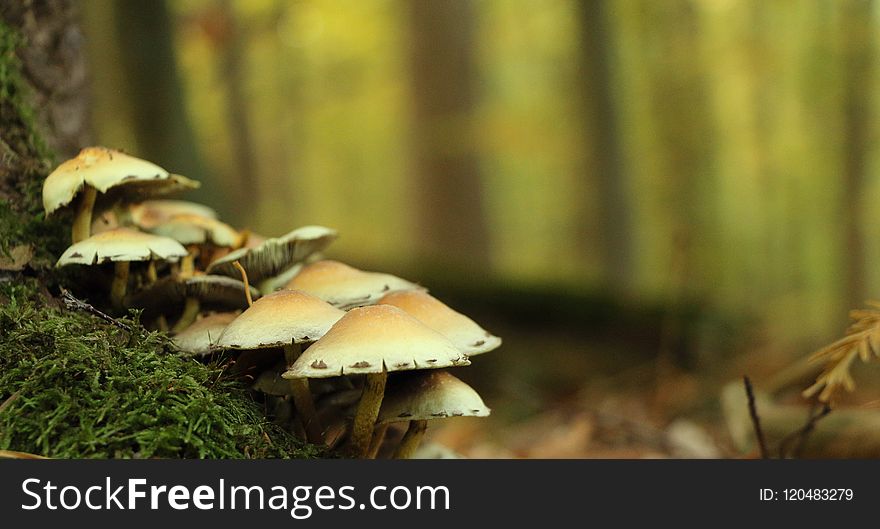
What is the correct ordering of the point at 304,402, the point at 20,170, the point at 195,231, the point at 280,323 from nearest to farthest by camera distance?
the point at 280,323 → the point at 304,402 → the point at 195,231 → the point at 20,170

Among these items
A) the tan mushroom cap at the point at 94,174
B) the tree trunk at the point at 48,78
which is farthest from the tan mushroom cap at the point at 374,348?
the tree trunk at the point at 48,78

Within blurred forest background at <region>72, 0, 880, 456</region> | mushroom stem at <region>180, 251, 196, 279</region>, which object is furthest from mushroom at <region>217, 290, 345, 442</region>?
blurred forest background at <region>72, 0, 880, 456</region>

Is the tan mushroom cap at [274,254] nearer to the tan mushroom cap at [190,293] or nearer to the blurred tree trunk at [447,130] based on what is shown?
the tan mushroom cap at [190,293]

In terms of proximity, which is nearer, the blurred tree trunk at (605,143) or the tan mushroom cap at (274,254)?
the tan mushroom cap at (274,254)

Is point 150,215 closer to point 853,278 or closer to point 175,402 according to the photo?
point 175,402

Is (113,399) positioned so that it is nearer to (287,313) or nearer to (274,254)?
(287,313)

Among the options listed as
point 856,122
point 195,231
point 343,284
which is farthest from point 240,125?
point 343,284
